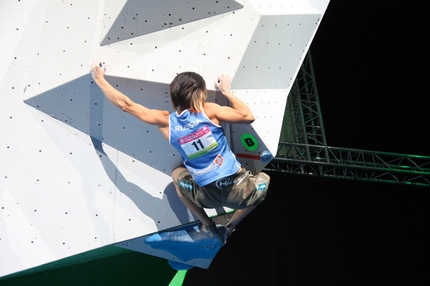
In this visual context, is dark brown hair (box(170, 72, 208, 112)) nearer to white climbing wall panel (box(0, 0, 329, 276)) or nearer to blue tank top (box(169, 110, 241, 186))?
blue tank top (box(169, 110, 241, 186))

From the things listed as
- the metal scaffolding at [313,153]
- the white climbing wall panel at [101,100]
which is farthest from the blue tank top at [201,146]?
the metal scaffolding at [313,153]

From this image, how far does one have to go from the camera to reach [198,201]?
10.4ft

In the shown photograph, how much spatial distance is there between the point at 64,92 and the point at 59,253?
3.05ft

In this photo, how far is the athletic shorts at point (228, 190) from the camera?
3078 millimetres

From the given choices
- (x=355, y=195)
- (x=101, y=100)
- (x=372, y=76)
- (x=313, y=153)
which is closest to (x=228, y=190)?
(x=101, y=100)

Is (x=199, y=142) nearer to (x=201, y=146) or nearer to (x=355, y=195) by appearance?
(x=201, y=146)

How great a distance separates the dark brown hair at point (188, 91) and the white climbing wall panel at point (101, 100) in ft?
1.10

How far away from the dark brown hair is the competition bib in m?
0.13

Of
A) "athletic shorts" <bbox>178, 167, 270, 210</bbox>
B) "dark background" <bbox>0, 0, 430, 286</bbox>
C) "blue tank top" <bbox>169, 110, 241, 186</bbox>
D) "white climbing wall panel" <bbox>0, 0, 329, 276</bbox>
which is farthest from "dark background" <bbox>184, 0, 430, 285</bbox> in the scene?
"blue tank top" <bbox>169, 110, 241, 186</bbox>

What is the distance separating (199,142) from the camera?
2930 millimetres

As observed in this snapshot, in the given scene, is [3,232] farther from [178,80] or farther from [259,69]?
[259,69]

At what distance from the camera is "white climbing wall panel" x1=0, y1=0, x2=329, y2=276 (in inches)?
127

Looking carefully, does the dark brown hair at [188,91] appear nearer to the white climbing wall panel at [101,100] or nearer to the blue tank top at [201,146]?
the blue tank top at [201,146]

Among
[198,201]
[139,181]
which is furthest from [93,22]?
[198,201]
